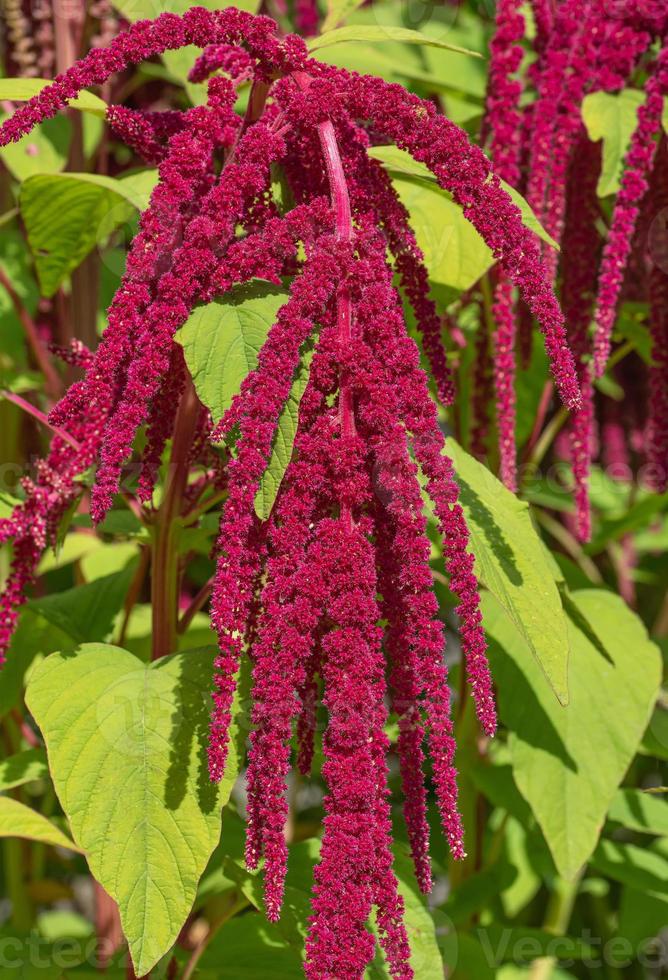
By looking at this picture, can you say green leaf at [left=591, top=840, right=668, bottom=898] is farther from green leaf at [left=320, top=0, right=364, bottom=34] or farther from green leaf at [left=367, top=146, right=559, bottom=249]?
green leaf at [left=320, top=0, right=364, bottom=34]

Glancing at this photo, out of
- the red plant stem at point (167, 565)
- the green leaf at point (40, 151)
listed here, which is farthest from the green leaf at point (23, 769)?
the green leaf at point (40, 151)

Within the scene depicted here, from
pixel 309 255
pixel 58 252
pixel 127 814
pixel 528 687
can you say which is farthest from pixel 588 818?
pixel 58 252

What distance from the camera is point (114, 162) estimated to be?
2.02 metres

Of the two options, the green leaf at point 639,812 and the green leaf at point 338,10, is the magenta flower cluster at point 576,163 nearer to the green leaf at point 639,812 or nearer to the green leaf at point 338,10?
the green leaf at point 338,10

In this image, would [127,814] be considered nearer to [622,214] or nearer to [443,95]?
[622,214]

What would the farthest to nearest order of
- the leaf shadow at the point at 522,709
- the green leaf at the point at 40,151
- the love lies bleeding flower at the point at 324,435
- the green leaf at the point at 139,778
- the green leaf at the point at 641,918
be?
the green leaf at the point at 641,918 → the green leaf at the point at 40,151 → the leaf shadow at the point at 522,709 → the green leaf at the point at 139,778 → the love lies bleeding flower at the point at 324,435

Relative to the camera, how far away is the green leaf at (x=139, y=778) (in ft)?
2.54

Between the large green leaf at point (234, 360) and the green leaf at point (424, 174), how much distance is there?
172mm

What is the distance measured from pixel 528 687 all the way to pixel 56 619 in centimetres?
48

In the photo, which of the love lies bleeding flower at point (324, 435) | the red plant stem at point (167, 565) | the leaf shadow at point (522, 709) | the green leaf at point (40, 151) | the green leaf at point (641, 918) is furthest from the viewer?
the green leaf at point (641, 918)

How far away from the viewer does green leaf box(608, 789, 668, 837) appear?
53.1 inches

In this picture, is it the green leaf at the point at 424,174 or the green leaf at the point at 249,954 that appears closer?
the green leaf at the point at 424,174

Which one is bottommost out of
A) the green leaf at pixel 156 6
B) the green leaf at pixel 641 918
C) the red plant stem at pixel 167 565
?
the green leaf at pixel 641 918

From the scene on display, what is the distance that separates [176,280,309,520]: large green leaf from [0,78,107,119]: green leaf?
24cm
